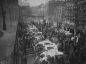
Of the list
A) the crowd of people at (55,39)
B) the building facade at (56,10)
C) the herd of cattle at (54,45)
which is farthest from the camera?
the building facade at (56,10)

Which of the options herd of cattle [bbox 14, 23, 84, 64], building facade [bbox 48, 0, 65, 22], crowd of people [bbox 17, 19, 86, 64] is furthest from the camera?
building facade [bbox 48, 0, 65, 22]

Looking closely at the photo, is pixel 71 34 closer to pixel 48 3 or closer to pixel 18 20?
pixel 48 3

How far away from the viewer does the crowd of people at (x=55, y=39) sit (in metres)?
5.72

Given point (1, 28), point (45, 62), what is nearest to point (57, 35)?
point (45, 62)

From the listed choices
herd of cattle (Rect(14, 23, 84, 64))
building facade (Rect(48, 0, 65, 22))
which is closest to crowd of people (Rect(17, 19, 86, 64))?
herd of cattle (Rect(14, 23, 84, 64))

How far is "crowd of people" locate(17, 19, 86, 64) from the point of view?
18.8ft

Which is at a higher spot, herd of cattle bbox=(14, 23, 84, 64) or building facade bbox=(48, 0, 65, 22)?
building facade bbox=(48, 0, 65, 22)

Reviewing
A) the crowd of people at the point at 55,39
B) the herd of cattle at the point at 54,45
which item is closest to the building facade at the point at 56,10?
the crowd of people at the point at 55,39

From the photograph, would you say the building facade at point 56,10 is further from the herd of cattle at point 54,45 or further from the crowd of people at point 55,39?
the herd of cattle at point 54,45

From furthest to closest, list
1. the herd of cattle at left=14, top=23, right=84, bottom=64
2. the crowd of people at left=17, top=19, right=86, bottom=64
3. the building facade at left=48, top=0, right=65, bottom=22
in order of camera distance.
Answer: the building facade at left=48, top=0, right=65, bottom=22, the crowd of people at left=17, top=19, right=86, bottom=64, the herd of cattle at left=14, top=23, right=84, bottom=64

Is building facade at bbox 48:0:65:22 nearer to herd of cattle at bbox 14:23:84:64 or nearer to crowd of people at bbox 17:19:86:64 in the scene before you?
crowd of people at bbox 17:19:86:64

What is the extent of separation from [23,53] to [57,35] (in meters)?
2.42

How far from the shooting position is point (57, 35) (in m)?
7.12

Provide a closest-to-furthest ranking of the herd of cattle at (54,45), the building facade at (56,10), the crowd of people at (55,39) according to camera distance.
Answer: the herd of cattle at (54,45) < the crowd of people at (55,39) < the building facade at (56,10)
